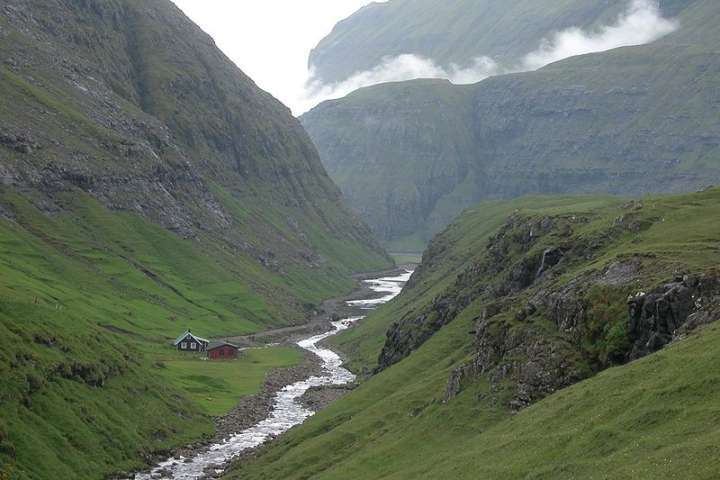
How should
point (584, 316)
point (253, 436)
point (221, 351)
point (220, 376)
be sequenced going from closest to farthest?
point (584, 316) < point (253, 436) < point (220, 376) < point (221, 351)

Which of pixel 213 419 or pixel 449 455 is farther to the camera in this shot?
pixel 213 419

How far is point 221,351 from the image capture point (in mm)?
190000

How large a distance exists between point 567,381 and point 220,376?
104869 mm

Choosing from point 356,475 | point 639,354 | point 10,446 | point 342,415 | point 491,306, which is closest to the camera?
point 639,354

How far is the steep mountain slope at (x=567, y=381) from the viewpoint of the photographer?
4747 cm

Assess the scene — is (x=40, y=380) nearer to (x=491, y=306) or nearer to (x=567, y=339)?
(x=491, y=306)

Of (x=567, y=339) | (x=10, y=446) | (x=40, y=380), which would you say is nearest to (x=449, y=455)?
(x=567, y=339)

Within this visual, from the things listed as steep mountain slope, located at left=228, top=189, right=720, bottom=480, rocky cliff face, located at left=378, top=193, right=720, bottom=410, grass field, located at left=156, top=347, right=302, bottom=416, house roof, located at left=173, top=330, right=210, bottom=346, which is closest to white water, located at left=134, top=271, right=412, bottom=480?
steep mountain slope, located at left=228, top=189, right=720, bottom=480

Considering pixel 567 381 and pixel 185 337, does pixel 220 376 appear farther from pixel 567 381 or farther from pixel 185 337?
pixel 567 381

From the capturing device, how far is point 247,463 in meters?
96.8

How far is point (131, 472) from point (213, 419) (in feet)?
103

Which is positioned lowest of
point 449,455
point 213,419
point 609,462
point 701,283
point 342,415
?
point 213,419

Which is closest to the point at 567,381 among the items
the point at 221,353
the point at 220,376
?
the point at 220,376

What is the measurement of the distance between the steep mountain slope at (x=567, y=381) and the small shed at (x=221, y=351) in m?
80.6
